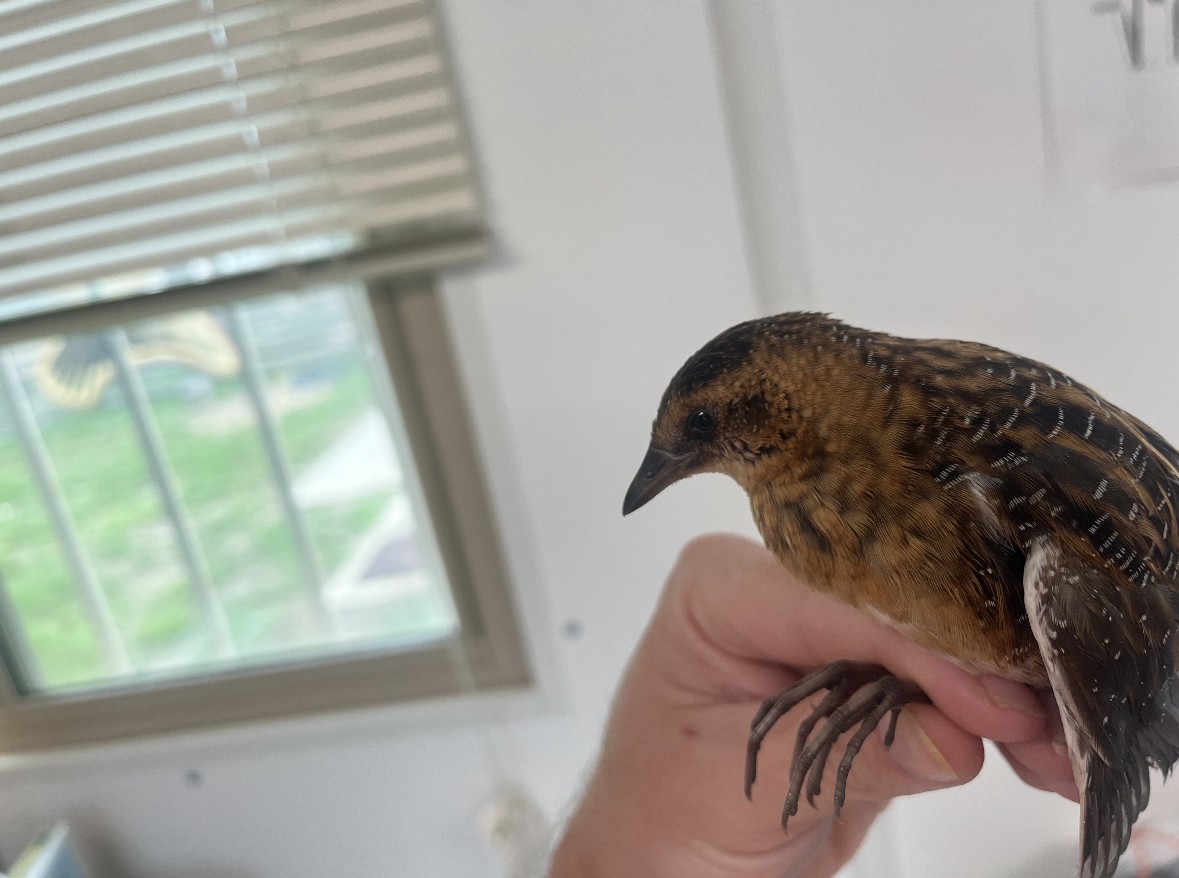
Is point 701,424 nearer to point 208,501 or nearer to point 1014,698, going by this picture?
point 1014,698

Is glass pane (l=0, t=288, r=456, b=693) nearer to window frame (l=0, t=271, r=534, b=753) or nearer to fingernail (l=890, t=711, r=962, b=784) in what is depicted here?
window frame (l=0, t=271, r=534, b=753)

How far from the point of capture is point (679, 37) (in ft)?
0.98

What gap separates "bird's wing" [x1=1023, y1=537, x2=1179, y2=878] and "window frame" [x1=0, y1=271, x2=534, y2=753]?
36cm

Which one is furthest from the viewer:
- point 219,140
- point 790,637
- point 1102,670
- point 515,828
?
point 515,828

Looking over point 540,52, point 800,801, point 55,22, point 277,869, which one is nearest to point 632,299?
point 540,52

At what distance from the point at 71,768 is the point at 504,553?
414 mm

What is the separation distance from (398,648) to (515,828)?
0.16m

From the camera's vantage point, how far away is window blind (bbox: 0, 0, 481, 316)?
1.30 ft

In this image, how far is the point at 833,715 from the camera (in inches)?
11.7

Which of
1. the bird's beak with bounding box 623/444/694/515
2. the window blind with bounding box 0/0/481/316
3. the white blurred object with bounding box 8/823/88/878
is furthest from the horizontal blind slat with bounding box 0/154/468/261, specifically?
the white blurred object with bounding box 8/823/88/878

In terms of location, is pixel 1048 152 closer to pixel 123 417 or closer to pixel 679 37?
pixel 679 37

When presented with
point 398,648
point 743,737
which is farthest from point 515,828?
point 743,737

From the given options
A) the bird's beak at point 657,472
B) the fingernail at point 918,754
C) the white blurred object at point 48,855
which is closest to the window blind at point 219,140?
the bird's beak at point 657,472

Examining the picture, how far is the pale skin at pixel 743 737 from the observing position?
0.25m
